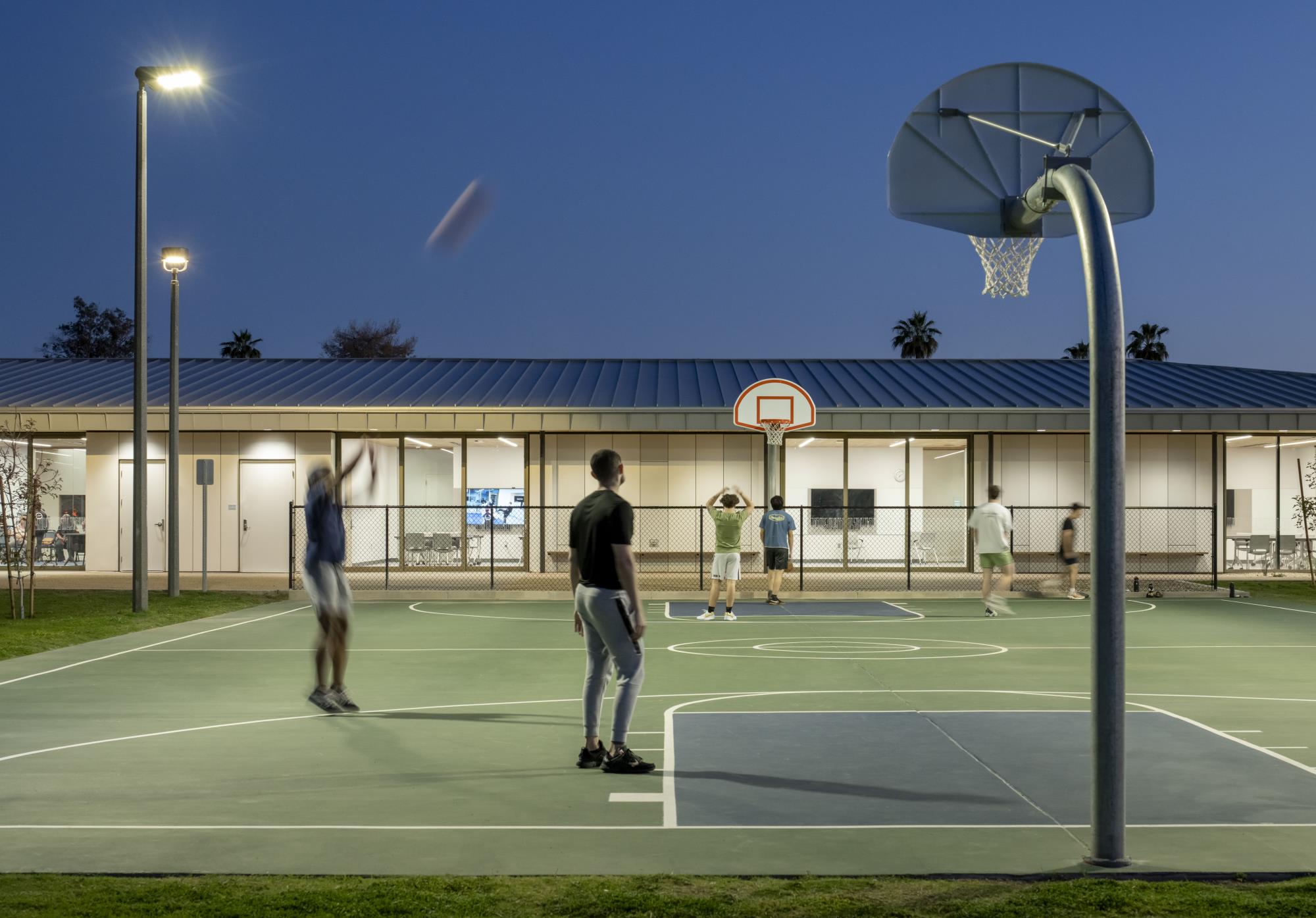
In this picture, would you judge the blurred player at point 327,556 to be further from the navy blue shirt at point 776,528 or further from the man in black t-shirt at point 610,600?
the navy blue shirt at point 776,528

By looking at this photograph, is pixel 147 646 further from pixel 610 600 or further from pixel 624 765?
pixel 610 600

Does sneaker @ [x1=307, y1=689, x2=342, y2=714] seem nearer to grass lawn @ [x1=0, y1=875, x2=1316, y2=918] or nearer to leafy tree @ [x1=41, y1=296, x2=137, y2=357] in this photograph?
grass lawn @ [x1=0, y1=875, x2=1316, y2=918]

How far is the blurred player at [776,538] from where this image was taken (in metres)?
20.7

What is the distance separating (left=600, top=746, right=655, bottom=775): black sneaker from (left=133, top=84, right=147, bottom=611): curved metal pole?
535 inches

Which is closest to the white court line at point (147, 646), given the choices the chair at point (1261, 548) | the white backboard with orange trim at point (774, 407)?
the white backboard with orange trim at point (774, 407)

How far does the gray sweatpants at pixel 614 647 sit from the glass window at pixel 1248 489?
25.5 m

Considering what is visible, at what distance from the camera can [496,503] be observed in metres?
29.2

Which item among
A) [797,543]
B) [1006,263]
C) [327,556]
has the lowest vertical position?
[797,543]

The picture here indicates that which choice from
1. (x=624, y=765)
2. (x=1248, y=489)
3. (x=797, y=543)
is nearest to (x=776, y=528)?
(x=797, y=543)

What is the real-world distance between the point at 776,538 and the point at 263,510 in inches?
521

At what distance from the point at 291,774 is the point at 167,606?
13.9 metres

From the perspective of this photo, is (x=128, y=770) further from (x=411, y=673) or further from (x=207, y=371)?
(x=207, y=371)

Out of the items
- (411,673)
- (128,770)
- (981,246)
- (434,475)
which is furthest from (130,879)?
(434,475)

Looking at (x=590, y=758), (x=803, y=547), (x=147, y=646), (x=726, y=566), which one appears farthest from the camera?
(x=803, y=547)
